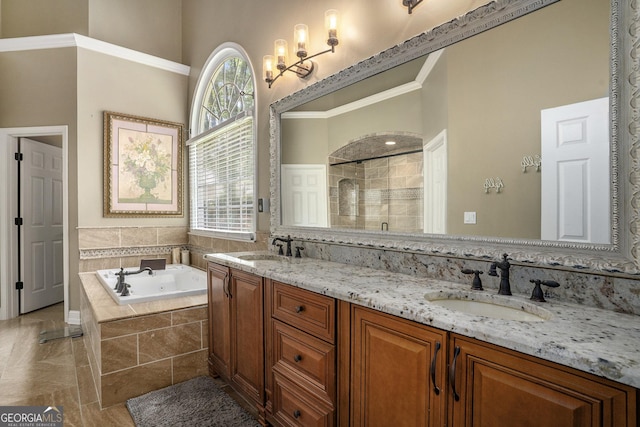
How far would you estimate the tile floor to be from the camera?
210 cm

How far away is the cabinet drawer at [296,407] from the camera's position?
147 cm

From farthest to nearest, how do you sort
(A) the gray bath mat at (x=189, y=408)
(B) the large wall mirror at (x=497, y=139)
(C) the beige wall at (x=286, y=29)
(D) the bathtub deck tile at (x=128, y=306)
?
1. (D) the bathtub deck tile at (x=128, y=306)
2. (A) the gray bath mat at (x=189, y=408)
3. (C) the beige wall at (x=286, y=29)
4. (B) the large wall mirror at (x=497, y=139)

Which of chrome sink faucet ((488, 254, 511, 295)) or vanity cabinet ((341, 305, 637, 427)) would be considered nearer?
vanity cabinet ((341, 305, 637, 427))

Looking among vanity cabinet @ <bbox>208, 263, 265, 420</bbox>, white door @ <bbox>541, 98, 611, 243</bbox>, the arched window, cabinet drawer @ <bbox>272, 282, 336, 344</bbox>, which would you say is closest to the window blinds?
the arched window

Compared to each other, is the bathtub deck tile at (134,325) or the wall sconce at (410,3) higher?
the wall sconce at (410,3)

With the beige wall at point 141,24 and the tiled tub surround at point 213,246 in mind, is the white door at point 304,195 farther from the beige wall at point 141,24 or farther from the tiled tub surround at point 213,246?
the beige wall at point 141,24

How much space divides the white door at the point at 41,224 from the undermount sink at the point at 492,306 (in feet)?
15.9

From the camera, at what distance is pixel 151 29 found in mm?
4316

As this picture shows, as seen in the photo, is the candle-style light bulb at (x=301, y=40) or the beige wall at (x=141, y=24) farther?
the beige wall at (x=141, y=24)

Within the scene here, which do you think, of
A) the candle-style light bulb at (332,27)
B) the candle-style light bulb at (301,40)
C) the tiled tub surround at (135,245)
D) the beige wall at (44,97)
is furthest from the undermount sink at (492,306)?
the beige wall at (44,97)

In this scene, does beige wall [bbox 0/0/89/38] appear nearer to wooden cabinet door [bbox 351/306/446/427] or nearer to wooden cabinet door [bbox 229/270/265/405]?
wooden cabinet door [bbox 229/270/265/405]

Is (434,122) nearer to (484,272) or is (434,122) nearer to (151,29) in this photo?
(484,272)

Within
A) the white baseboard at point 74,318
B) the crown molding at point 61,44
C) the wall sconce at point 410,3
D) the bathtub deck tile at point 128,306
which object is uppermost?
the crown molding at point 61,44

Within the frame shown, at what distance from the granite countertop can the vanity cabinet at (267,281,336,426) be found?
0.31ft
